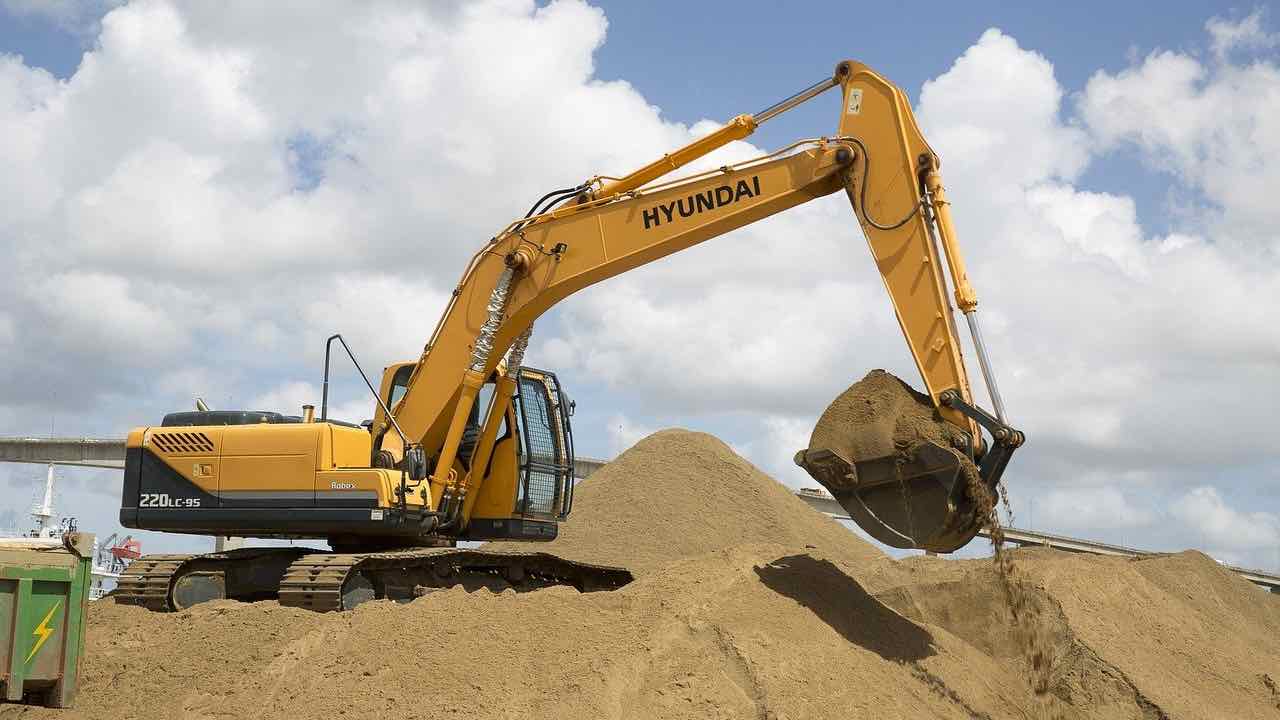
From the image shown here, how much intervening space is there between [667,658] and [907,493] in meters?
2.21

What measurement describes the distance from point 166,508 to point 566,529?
440 inches

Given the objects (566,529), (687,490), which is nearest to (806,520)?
(687,490)

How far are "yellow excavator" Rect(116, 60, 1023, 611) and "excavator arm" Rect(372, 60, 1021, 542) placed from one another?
0.02m

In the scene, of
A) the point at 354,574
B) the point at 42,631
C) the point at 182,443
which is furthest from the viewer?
the point at 182,443

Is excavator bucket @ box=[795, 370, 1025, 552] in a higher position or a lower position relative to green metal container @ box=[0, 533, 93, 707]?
higher

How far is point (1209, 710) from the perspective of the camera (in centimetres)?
1137

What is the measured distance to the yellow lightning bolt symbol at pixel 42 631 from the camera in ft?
22.4

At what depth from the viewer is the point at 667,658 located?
830cm

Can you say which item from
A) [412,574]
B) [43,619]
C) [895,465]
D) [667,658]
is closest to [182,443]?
[412,574]

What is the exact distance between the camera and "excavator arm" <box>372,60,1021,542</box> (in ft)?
30.7

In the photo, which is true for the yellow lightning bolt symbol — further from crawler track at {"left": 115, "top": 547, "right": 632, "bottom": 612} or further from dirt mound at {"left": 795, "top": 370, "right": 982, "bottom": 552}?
dirt mound at {"left": 795, "top": 370, "right": 982, "bottom": 552}

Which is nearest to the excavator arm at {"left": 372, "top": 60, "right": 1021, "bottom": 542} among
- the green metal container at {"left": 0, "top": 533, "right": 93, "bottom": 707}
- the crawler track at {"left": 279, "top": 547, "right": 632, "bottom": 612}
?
the crawler track at {"left": 279, "top": 547, "right": 632, "bottom": 612}

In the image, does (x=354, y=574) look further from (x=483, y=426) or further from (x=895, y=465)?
(x=895, y=465)

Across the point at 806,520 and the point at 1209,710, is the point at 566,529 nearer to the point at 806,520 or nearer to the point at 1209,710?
the point at 806,520
